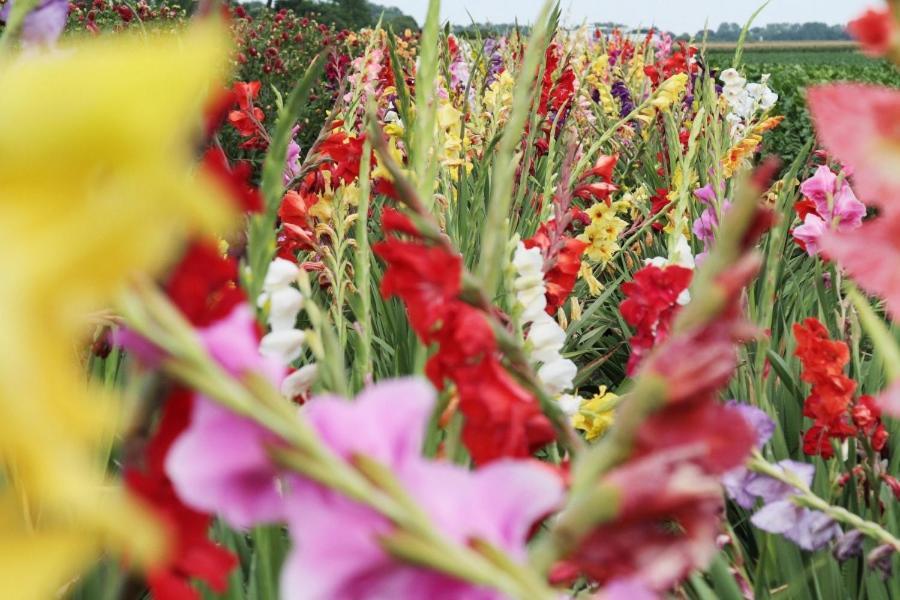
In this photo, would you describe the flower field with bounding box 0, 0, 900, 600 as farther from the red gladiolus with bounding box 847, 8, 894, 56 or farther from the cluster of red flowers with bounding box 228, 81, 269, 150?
the cluster of red flowers with bounding box 228, 81, 269, 150

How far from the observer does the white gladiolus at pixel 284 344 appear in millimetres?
688

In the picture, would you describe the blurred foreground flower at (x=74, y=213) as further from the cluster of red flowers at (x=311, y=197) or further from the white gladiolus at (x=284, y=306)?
the cluster of red flowers at (x=311, y=197)

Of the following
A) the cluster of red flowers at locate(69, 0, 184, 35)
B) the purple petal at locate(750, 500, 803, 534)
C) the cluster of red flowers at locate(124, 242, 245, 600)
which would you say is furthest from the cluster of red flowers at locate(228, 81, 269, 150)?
the cluster of red flowers at locate(69, 0, 184, 35)

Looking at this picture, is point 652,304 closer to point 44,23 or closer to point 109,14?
point 44,23

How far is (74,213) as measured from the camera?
0.17 metres

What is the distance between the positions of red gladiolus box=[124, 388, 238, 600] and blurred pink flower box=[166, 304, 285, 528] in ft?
0.10

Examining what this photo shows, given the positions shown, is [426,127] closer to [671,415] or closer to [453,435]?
[453,435]

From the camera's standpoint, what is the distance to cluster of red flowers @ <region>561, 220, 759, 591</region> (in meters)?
0.27

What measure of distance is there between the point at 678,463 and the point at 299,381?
40cm

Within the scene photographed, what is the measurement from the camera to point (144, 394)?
0.30 metres

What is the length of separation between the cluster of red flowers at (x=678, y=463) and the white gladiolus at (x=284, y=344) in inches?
16.7

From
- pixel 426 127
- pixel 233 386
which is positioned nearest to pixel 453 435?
pixel 426 127

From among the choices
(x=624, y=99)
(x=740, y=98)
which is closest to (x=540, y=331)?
(x=740, y=98)

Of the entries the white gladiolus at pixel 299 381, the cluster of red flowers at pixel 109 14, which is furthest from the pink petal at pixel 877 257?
the cluster of red flowers at pixel 109 14
